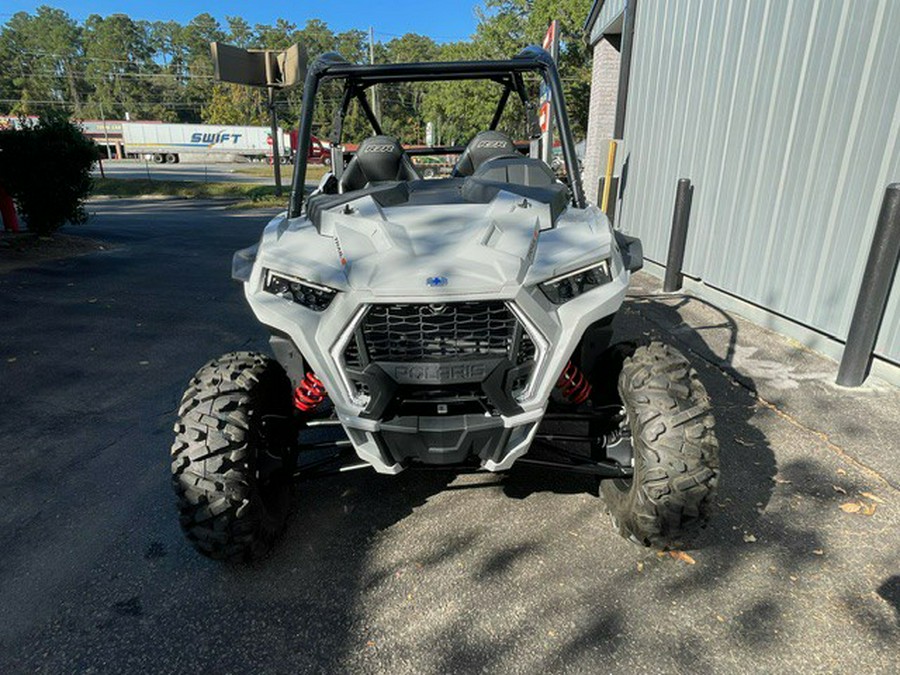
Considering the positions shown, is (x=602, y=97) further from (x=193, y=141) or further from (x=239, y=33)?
(x=239, y=33)

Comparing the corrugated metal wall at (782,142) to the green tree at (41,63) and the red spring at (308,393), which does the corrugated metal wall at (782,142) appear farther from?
the green tree at (41,63)

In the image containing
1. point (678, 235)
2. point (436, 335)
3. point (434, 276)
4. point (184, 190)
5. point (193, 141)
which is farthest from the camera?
point (193, 141)

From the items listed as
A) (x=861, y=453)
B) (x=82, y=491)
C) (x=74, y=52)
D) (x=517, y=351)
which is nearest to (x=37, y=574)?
(x=82, y=491)

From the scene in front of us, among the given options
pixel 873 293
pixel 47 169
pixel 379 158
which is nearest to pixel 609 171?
pixel 873 293

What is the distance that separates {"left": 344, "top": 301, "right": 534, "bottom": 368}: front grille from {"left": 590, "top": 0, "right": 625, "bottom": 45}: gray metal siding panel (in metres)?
8.84

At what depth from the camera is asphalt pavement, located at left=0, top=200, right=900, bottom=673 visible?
206 centimetres

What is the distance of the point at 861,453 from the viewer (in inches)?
132

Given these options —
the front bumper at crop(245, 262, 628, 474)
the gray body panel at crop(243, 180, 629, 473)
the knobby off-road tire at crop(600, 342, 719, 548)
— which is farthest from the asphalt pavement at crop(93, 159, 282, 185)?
the knobby off-road tire at crop(600, 342, 719, 548)

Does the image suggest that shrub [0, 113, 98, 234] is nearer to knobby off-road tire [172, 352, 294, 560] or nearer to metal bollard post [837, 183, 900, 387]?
knobby off-road tire [172, 352, 294, 560]

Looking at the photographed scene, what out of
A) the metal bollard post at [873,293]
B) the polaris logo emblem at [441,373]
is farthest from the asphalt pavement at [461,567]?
the polaris logo emblem at [441,373]

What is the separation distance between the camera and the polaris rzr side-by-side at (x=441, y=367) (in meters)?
2.14

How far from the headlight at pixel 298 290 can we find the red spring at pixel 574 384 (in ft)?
3.37

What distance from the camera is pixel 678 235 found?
6.71 metres

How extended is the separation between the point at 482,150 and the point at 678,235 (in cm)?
390
